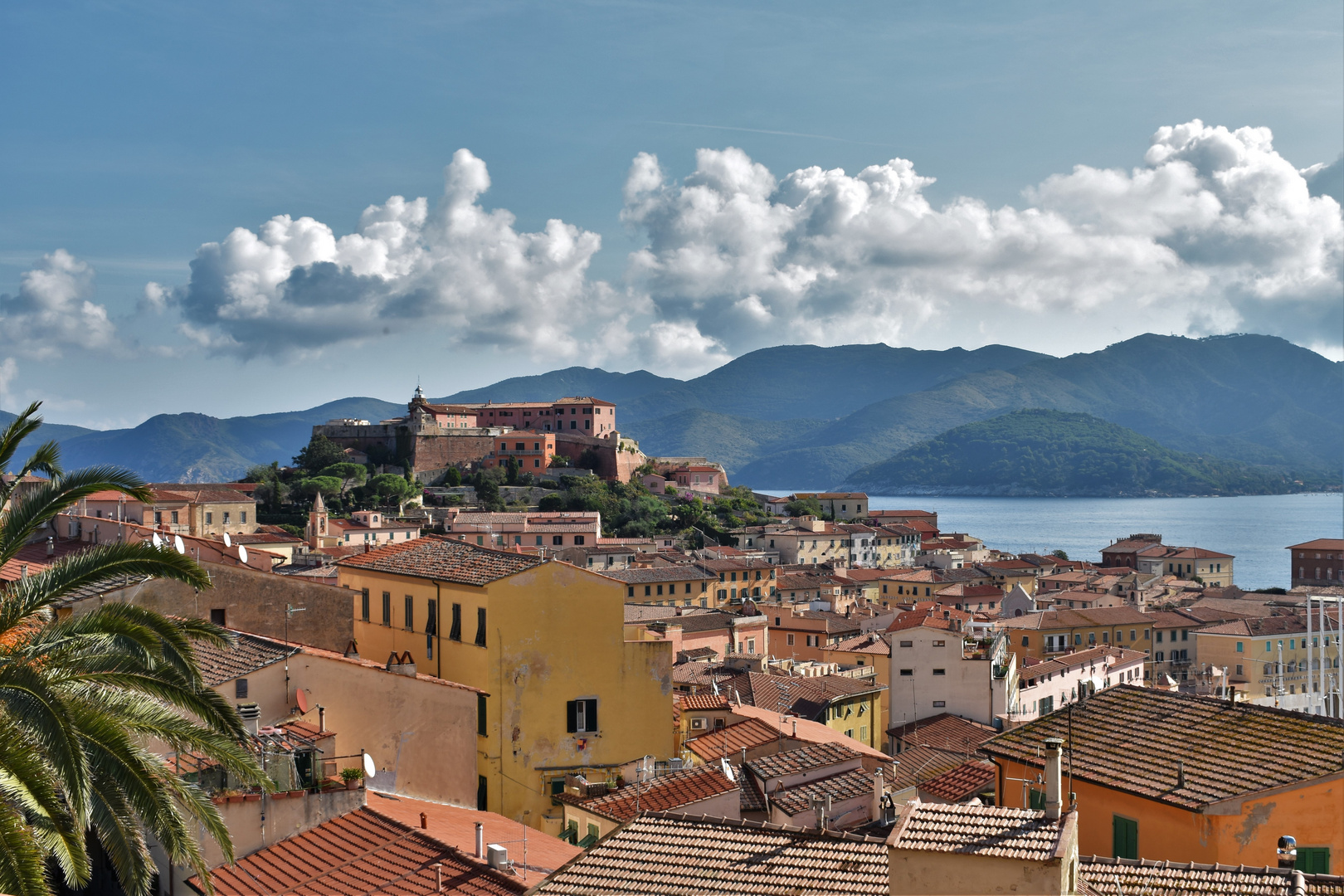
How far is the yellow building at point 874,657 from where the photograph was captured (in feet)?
116

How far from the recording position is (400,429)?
399 ft

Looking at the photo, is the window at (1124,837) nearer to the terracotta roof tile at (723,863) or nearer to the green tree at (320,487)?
the terracotta roof tile at (723,863)

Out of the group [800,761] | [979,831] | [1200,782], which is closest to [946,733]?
[800,761]

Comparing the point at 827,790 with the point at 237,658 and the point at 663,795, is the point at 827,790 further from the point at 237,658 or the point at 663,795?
the point at 237,658

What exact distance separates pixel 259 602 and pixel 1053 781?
520 inches

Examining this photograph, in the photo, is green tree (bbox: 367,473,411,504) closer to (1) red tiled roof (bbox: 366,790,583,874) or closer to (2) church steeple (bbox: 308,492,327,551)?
(2) church steeple (bbox: 308,492,327,551)

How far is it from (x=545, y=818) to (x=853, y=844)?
27.2 feet

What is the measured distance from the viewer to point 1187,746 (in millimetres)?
11086

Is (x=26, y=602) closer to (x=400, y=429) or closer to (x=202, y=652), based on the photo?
(x=202, y=652)

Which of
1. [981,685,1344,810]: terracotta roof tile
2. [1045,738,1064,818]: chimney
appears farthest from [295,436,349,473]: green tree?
[1045,738,1064,818]: chimney

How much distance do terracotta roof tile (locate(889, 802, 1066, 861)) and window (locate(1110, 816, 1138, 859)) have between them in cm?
416

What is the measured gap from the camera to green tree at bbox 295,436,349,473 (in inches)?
4459

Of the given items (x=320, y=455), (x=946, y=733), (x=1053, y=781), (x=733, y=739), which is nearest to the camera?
(x=1053, y=781)

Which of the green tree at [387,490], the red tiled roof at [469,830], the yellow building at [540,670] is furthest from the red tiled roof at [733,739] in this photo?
the green tree at [387,490]
